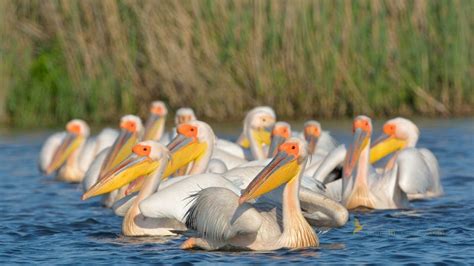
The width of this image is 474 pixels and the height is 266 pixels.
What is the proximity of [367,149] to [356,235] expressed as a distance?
171 centimetres

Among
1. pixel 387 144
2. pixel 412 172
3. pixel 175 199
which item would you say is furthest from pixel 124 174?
pixel 387 144

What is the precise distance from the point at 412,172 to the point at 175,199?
2.29 m

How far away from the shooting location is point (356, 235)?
278 inches

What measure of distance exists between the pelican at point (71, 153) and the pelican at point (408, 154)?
2929mm

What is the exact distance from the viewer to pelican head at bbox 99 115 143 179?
9.34 meters

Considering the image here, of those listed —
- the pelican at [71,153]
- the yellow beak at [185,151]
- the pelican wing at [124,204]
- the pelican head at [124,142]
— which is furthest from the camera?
the pelican at [71,153]

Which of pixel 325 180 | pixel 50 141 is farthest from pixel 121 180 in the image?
pixel 50 141

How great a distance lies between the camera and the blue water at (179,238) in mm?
6273

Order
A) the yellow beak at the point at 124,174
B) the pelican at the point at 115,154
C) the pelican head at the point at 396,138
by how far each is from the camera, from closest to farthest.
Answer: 1. the yellow beak at the point at 124,174
2. the pelican at the point at 115,154
3. the pelican head at the point at 396,138

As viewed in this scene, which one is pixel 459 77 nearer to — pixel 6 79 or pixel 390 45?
pixel 390 45

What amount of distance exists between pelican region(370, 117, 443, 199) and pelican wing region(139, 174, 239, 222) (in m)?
1.98

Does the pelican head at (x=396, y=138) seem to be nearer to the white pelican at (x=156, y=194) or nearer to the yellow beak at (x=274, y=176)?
the white pelican at (x=156, y=194)

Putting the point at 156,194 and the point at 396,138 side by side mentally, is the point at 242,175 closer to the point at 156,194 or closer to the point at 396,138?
the point at 156,194

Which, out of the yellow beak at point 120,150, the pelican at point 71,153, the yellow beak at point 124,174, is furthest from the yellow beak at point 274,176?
the pelican at point 71,153
